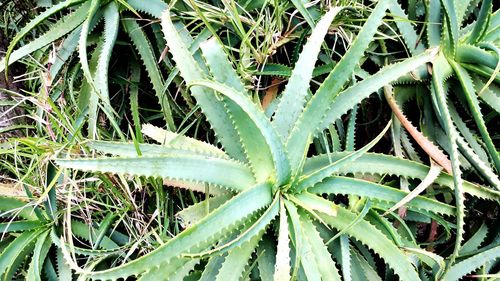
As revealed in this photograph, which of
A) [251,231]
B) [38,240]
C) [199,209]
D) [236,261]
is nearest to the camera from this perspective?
[251,231]

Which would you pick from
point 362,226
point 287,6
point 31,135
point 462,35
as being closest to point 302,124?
point 362,226

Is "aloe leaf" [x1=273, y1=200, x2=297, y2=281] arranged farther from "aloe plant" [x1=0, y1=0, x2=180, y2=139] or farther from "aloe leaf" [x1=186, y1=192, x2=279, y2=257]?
"aloe plant" [x1=0, y1=0, x2=180, y2=139]

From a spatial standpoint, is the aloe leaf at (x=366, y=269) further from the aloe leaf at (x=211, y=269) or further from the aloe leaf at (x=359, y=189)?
the aloe leaf at (x=211, y=269)

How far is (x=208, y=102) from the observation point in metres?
1.05

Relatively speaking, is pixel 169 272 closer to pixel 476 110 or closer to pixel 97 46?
pixel 97 46

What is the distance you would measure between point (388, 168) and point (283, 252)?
349 mm

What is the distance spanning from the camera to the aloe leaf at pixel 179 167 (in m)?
0.94

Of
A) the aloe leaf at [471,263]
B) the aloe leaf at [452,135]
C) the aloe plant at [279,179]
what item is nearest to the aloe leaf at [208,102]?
the aloe plant at [279,179]

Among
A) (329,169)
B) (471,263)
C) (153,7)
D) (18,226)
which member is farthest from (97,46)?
(471,263)

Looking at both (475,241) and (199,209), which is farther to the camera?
(475,241)

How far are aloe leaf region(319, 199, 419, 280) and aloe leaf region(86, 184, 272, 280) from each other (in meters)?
0.18

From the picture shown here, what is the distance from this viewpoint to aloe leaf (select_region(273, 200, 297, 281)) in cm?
90

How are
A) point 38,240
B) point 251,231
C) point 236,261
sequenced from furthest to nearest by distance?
point 38,240 → point 236,261 → point 251,231

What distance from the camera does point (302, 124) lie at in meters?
1.03
